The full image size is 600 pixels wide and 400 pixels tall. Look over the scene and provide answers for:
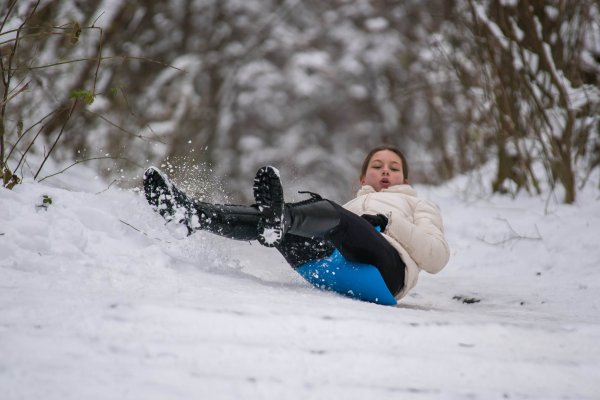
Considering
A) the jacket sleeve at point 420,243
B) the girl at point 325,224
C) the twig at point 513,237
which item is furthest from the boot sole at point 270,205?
the twig at point 513,237

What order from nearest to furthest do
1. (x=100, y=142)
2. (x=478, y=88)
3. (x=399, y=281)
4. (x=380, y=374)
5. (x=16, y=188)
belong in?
(x=380, y=374) → (x=16, y=188) → (x=399, y=281) → (x=478, y=88) → (x=100, y=142)

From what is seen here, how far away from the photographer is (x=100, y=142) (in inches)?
271

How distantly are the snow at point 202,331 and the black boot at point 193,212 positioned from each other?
0.16m

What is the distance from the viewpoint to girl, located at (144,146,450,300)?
7.42ft

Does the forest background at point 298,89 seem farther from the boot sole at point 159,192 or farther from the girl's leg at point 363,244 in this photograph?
the girl's leg at point 363,244

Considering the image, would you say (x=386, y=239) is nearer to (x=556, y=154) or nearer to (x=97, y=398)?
(x=97, y=398)

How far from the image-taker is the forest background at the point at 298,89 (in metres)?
4.34

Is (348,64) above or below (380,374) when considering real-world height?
above

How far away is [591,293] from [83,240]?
7.98 ft

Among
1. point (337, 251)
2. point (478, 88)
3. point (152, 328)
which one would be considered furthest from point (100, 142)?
point (152, 328)

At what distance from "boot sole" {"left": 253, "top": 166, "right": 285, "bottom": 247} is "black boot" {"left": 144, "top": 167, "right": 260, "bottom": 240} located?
65 mm

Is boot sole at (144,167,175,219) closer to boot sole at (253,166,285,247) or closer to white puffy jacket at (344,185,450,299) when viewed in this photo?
boot sole at (253,166,285,247)

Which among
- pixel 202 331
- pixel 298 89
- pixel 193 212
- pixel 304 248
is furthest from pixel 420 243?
pixel 298 89

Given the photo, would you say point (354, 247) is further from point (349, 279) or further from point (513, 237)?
point (513, 237)
